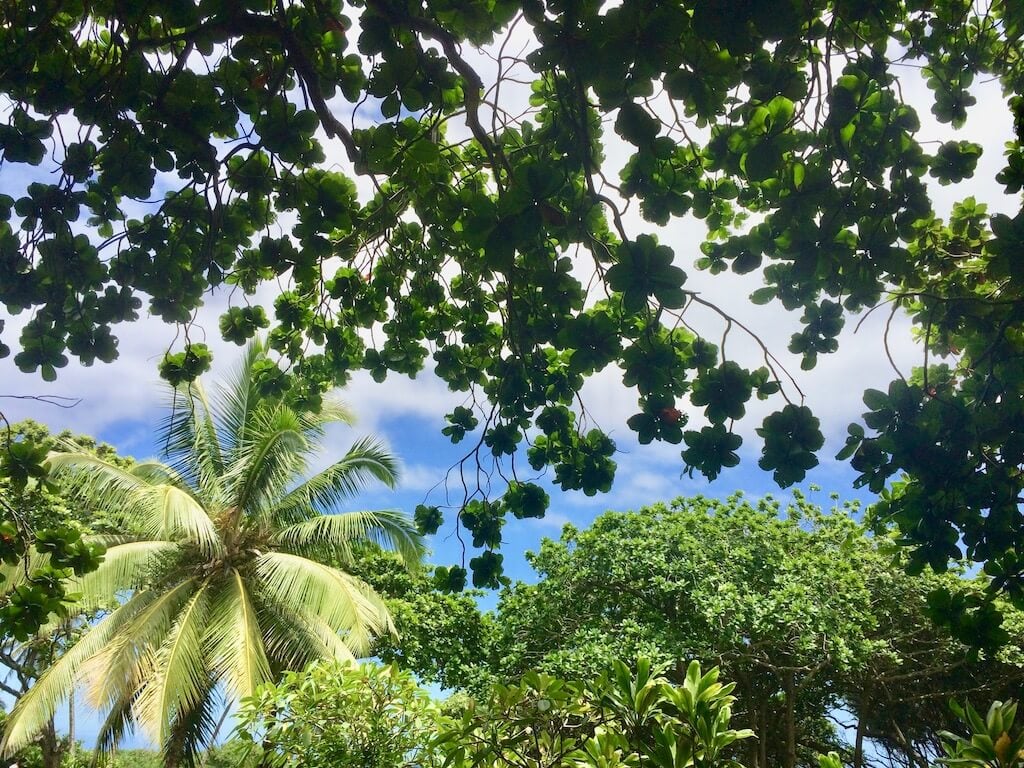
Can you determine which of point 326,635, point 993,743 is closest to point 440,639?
point 326,635

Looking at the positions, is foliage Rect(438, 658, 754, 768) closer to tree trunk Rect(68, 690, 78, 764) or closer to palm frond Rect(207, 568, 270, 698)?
palm frond Rect(207, 568, 270, 698)

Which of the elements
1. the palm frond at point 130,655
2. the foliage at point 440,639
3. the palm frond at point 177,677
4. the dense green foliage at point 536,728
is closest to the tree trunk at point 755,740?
the foliage at point 440,639

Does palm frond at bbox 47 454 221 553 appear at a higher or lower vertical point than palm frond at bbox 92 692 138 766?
higher

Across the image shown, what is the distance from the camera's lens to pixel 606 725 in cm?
290

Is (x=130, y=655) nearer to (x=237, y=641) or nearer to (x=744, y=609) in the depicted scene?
(x=237, y=641)

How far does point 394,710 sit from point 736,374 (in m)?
3.38

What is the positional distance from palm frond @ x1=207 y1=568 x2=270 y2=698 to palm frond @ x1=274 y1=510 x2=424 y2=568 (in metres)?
1.02

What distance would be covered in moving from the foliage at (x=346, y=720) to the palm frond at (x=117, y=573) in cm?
498

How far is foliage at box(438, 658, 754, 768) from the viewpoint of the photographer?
8.61ft

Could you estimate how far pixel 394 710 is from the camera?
428cm

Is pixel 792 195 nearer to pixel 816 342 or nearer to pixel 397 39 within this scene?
pixel 816 342

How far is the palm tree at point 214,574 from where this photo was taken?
7.88 meters

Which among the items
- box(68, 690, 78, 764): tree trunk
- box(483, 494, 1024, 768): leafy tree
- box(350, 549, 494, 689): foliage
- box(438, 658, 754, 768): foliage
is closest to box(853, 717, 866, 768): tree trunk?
box(483, 494, 1024, 768): leafy tree

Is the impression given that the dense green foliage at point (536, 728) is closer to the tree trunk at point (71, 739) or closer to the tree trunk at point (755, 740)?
the tree trunk at point (755, 740)
